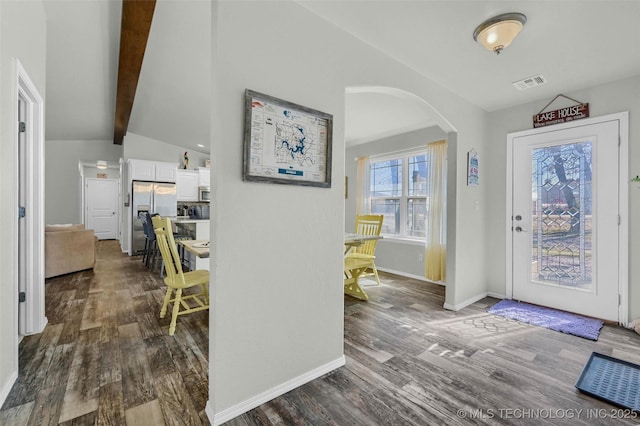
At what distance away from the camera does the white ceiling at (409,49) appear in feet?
6.19

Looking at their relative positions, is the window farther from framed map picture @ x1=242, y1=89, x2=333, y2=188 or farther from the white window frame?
framed map picture @ x1=242, y1=89, x2=333, y2=188

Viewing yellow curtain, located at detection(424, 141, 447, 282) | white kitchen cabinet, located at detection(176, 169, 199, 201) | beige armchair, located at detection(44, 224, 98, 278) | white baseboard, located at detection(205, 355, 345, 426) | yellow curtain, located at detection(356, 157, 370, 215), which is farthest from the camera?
white kitchen cabinet, located at detection(176, 169, 199, 201)

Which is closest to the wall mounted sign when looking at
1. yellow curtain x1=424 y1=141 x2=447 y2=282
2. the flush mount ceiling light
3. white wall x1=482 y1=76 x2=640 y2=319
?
white wall x1=482 y1=76 x2=640 y2=319

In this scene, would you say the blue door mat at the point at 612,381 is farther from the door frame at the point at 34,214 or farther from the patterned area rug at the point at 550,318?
the door frame at the point at 34,214

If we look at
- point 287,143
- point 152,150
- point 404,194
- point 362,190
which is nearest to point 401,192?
point 404,194

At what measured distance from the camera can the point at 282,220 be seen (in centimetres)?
176

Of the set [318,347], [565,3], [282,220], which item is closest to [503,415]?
[318,347]

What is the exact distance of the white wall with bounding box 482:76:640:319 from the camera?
8.91ft

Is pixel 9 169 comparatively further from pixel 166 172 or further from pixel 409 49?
pixel 166 172

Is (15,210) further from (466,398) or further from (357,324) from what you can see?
(466,398)

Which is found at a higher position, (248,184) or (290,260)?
(248,184)

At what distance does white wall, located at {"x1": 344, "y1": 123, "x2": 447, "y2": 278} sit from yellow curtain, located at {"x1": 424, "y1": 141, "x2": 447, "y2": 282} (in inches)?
7.4

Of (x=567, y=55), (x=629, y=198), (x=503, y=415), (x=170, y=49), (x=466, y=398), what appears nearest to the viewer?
(x=503, y=415)

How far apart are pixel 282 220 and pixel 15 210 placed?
181 centimetres
